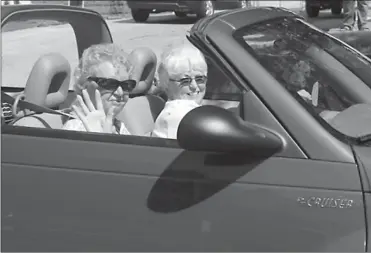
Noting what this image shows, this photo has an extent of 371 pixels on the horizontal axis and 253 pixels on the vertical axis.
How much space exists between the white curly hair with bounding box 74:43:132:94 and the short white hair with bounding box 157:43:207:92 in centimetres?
21

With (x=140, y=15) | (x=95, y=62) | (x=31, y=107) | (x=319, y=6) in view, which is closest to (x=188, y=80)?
(x=95, y=62)

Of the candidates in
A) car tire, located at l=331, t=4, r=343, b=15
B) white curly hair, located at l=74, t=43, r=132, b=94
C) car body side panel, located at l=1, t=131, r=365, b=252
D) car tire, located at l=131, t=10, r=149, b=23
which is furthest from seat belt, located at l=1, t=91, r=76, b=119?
car tire, located at l=331, t=4, r=343, b=15

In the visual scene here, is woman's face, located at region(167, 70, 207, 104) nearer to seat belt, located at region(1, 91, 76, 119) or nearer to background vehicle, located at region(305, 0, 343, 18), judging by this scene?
seat belt, located at region(1, 91, 76, 119)

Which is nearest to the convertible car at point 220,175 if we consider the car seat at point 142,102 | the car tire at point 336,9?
the car seat at point 142,102

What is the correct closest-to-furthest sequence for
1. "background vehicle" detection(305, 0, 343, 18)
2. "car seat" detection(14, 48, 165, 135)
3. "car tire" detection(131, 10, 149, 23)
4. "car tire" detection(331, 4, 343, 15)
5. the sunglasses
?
the sunglasses < "car seat" detection(14, 48, 165, 135) < "car tire" detection(131, 10, 149, 23) < "background vehicle" detection(305, 0, 343, 18) < "car tire" detection(331, 4, 343, 15)

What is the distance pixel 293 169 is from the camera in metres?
2.21

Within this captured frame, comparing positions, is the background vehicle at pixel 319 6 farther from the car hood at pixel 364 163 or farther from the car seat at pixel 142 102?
the car hood at pixel 364 163

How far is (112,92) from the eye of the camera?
2.86 metres

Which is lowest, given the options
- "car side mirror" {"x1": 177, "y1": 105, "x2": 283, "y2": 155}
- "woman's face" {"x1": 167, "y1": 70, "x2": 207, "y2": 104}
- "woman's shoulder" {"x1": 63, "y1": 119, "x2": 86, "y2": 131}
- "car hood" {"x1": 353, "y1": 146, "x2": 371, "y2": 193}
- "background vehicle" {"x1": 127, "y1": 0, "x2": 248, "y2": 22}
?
"background vehicle" {"x1": 127, "y1": 0, "x2": 248, "y2": 22}

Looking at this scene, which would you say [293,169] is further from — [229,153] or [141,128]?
[141,128]

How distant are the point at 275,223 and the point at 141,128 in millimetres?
1174

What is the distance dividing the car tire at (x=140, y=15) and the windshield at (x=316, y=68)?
53.6 feet

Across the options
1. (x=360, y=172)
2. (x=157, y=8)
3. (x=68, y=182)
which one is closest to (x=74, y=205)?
(x=68, y=182)

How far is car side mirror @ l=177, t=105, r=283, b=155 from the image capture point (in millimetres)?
2117
